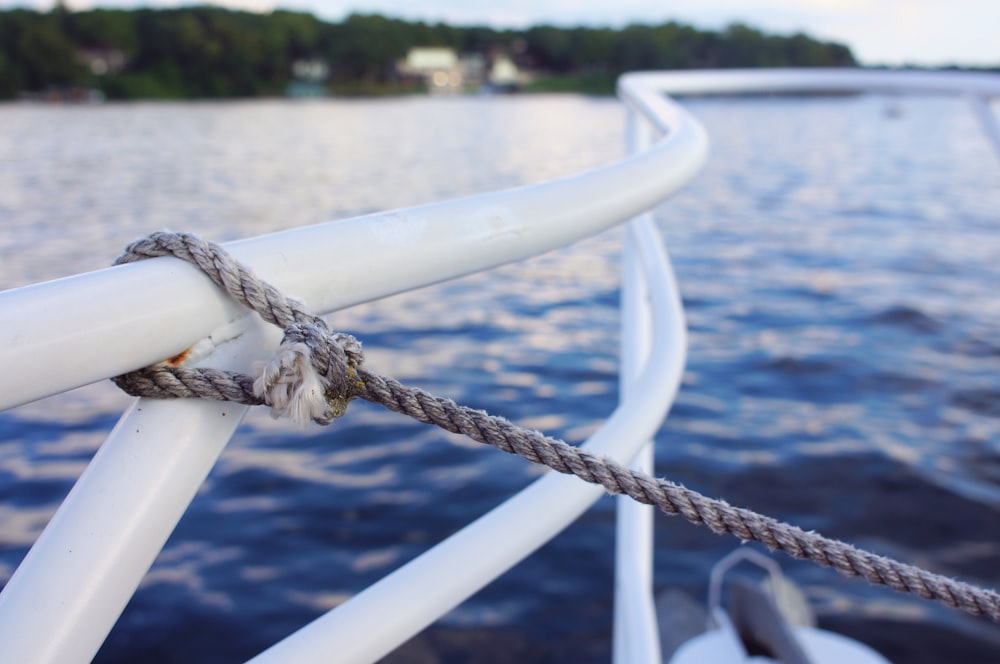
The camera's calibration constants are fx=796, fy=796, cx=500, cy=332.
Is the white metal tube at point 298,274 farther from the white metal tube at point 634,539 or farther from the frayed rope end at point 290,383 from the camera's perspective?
the white metal tube at point 634,539

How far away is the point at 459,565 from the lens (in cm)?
81

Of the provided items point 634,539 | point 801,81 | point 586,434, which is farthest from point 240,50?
point 634,539

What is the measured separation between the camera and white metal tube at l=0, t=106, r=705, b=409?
544 mm

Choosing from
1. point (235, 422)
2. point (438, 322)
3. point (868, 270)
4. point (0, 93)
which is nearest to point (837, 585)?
point (235, 422)

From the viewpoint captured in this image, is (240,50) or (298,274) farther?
(240,50)

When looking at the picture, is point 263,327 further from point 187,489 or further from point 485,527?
point 485,527

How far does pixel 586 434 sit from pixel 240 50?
81716 mm

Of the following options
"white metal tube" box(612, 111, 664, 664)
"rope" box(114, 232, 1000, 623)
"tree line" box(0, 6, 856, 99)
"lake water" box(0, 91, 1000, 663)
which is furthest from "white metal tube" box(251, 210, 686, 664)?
"tree line" box(0, 6, 856, 99)

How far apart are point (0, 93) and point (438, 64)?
4947cm

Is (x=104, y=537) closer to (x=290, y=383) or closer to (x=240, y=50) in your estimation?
(x=290, y=383)

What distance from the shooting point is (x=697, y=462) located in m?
4.91

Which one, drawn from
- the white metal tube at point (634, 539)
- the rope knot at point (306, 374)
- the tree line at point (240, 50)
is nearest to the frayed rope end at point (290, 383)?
the rope knot at point (306, 374)

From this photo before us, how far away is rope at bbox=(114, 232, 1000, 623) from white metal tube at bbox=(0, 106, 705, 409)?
0.08 ft

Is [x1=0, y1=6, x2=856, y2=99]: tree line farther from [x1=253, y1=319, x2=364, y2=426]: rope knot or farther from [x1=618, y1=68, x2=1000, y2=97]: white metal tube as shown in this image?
[x1=253, y1=319, x2=364, y2=426]: rope knot
